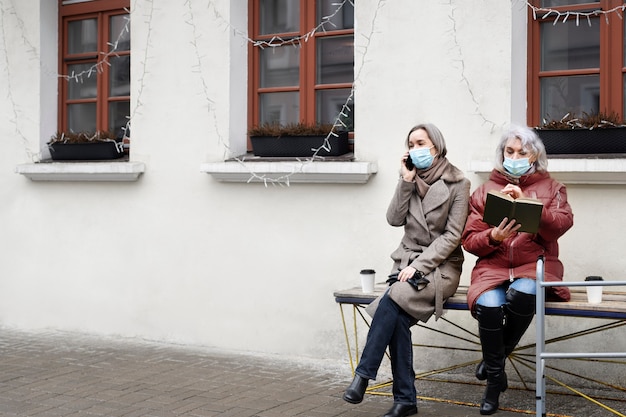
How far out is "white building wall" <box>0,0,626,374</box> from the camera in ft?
22.3

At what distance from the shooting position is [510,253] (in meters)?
5.72

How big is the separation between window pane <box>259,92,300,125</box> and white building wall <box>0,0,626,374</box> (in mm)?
185

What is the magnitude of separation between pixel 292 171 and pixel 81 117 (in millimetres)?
2813

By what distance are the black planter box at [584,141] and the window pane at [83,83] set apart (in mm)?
4470

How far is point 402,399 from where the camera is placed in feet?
18.7

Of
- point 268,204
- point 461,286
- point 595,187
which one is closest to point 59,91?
point 268,204

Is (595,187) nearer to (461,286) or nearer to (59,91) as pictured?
(461,286)

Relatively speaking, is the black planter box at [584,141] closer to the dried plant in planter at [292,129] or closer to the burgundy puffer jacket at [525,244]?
the burgundy puffer jacket at [525,244]

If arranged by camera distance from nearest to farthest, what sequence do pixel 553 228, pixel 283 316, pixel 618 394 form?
pixel 553 228 → pixel 618 394 → pixel 283 316

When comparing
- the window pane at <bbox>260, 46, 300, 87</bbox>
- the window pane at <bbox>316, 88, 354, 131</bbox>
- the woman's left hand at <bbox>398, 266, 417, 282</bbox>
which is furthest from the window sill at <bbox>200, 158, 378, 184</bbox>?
the woman's left hand at <bbox>398, 266, 417, 282</bbox>

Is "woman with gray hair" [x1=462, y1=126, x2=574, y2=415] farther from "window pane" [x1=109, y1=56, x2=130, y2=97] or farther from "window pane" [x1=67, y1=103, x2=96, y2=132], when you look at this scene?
"window pane" [x1=67, y1=103, x2=96, y2=132]

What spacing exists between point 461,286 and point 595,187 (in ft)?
3.61

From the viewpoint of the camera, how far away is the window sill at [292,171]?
7.19 meters

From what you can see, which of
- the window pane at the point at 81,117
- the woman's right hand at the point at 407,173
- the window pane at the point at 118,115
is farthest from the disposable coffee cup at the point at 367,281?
the window pane at the point at 81,117
